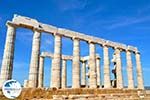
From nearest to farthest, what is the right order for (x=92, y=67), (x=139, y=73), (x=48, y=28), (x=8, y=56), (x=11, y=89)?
(x=11, y=89) → (x=8, y=56) → (x=48, y=28) → (x=92, y=67) → (x=139, y=73)

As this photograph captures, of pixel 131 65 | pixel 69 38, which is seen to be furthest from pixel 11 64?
pixel 131 65

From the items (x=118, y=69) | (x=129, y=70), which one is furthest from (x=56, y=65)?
(x=129, y=70)

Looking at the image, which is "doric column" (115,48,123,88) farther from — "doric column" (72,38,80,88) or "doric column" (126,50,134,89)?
"doric column" (72,38,80,88)

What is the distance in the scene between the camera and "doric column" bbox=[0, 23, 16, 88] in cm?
2661

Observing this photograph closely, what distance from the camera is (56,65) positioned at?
32.2m

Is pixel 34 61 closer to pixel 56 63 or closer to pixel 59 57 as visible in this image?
pixel 56 63

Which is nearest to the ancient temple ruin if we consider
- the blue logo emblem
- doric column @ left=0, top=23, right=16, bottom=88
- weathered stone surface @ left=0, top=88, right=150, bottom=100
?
doric column @ left=0, top=23, right=16, bottom=88

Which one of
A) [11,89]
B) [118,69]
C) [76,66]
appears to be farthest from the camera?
[118,69]

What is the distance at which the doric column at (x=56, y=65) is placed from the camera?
3150 centimetres

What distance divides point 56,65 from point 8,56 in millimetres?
7695

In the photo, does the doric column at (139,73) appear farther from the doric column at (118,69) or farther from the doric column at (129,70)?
the doric column at (118,69)

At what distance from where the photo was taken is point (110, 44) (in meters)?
41.4

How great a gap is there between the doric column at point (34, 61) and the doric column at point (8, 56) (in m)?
3.04

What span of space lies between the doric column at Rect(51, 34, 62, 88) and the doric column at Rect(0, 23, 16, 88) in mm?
6825
